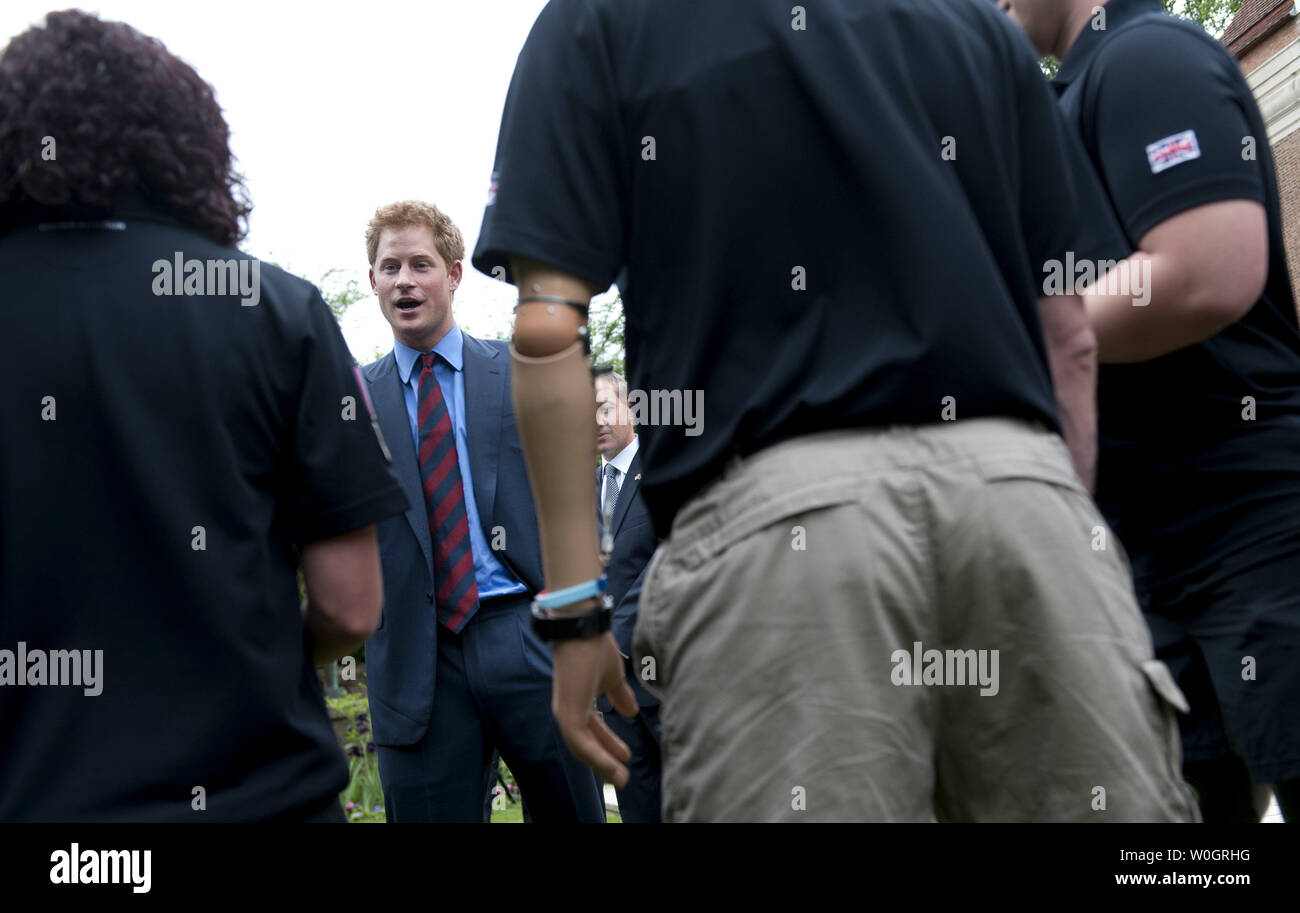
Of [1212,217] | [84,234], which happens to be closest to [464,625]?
[84,234]

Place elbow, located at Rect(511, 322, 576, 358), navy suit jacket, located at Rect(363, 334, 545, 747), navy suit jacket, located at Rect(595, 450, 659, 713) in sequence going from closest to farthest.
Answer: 1. elbow, located at Rect(511, 322, 576, 358)
2. navy suit jacket, located at Rect(363, 334, 545, 747)
3. navy suit jacket, located at Rect(595, 450, 659, 713)

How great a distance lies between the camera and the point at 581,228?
1.84m

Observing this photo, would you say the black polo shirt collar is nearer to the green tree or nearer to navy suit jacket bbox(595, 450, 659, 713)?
navy suit jacket bbox(595, 450, 659, 713)

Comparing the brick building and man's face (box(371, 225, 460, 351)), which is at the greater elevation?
the brick building

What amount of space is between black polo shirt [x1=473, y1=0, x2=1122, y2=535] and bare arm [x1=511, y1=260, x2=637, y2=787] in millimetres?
76

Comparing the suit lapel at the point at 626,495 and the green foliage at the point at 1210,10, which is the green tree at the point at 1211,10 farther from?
the suit lapel at the point at 626,495

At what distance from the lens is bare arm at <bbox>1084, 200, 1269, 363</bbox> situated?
2.36 m

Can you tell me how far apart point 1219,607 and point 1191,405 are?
0.43m

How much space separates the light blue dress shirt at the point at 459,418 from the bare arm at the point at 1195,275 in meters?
2.37

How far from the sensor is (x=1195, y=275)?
236cm

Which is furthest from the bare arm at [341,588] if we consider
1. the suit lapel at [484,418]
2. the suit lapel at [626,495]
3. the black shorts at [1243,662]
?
the suit lapel at [626,495]

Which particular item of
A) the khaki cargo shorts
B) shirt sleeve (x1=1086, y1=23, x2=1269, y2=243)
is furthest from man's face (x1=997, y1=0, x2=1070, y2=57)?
the khaki cargo shorts

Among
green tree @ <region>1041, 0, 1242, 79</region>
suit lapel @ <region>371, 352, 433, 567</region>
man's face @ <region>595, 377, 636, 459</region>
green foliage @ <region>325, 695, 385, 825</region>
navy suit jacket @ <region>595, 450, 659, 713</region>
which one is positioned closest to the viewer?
suit lapel @ <region>371, 352, 433, 567</region>

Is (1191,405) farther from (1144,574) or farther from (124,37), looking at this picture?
(124,37)
